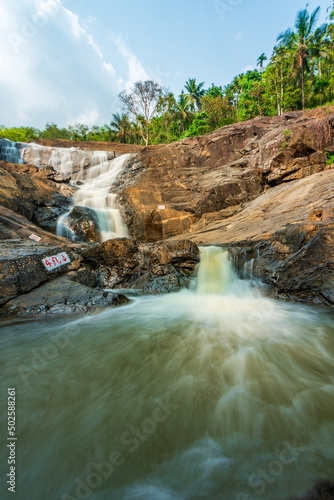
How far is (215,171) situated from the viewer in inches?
601

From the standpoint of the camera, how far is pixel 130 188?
1392 centimetres

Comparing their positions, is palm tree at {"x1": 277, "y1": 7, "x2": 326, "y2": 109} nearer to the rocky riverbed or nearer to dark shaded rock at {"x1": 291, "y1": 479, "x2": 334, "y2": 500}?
the rocky riverbed

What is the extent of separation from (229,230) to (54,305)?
7.60 meters

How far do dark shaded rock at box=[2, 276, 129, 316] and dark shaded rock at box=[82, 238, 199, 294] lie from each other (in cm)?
175

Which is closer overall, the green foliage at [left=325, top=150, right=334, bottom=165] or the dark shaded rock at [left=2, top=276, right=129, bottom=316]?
the dark shaded rock at [left=2, top=276, right=129, bottom=316]

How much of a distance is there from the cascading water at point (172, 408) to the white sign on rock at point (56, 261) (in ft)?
5.04

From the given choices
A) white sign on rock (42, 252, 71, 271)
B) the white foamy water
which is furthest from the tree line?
white sign on rock (42, 252, 71, 271)

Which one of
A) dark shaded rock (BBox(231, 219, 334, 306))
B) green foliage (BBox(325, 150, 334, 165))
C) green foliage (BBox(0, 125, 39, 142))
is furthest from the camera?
green foliage (BBox(0, 125, 39, 142))

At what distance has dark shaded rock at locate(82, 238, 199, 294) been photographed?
6594 mm

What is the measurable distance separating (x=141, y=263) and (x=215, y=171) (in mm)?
11077

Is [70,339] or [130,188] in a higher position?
[130,188]

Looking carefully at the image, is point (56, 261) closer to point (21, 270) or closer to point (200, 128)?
point (21, 270)

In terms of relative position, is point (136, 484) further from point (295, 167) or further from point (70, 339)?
point (295, 167)

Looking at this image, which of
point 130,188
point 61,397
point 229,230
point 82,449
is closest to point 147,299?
point 61,397
